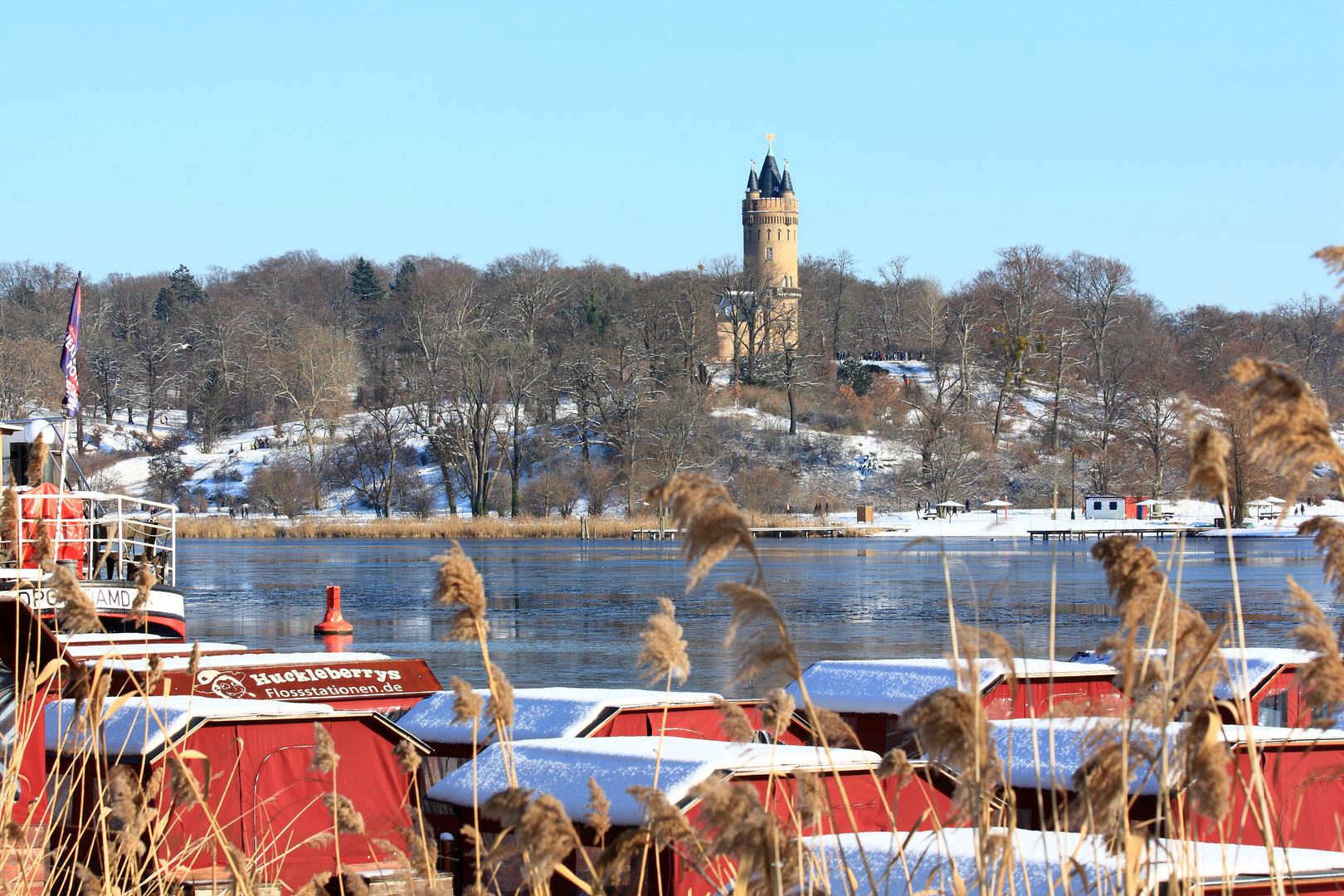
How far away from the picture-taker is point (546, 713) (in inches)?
305

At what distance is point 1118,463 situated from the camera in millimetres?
85812

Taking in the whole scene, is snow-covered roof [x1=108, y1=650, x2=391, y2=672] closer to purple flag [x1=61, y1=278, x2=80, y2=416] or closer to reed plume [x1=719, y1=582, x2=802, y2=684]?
reed plume [x1=719, y1=582, x2=802, y2=684]

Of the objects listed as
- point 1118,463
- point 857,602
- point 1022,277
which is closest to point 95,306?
point 1022,277

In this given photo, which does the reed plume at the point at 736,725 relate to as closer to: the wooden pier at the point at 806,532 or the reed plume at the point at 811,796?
the reed plume at the point at 811,796

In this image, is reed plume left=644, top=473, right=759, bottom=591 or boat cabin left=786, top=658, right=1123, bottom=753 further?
boat cabin left=786, top=658, right=1123, bottom=753

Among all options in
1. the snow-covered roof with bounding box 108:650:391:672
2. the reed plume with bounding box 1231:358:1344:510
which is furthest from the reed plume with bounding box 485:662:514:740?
the snow-covered roof with bounding box 108:650:391:672

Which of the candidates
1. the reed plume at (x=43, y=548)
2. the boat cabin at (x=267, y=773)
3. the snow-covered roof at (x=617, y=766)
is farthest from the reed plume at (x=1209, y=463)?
the boat cabin at (x=267, y=773)

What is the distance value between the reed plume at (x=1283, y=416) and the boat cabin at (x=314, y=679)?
8670mm

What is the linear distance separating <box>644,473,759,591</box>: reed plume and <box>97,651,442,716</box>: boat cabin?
26.9 ft

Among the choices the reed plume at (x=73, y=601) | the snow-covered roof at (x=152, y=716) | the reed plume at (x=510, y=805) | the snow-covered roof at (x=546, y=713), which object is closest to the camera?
the reed plume at (x=510, y=805)

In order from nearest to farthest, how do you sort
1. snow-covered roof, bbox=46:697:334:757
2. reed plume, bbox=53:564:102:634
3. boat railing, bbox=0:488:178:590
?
1. reed plume, bbox=53:564:102:634
2. snow-covered roof, bbox=46:697:334:757
3. boat railing, bbox=0:488:178:590

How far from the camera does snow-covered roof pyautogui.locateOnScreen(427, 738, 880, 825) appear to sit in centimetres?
507

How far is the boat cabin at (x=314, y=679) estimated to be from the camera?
10391 mm

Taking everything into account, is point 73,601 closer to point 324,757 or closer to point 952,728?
point 324,757
